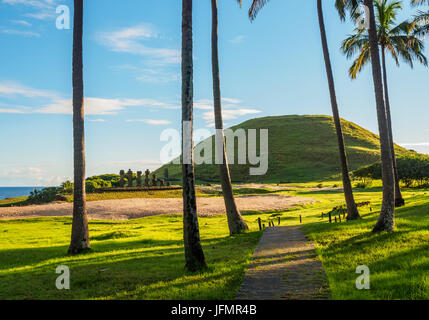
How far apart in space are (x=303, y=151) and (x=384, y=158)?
125 meters

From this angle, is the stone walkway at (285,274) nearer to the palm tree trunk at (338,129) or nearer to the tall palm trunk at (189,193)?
the tall palm trunk at (189,193)

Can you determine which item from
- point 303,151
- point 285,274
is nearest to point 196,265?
point 285,274

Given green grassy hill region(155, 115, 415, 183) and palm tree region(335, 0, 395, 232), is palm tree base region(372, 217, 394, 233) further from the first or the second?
green grassy hill region(155, 115, 415, 183)

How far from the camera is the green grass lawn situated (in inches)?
309

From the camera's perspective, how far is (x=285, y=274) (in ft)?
28.7

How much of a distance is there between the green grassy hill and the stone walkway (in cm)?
9220

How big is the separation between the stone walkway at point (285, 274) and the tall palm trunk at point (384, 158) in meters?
3.12

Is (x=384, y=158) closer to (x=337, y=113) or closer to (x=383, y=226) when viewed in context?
(x=383, y=226)

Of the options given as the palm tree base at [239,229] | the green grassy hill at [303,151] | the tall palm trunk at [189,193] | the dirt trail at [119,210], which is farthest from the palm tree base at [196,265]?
the green grassy hill at [303,151]

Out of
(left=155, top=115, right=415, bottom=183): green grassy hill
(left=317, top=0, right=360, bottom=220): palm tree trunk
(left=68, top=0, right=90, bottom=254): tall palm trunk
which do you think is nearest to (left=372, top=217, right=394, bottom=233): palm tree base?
(left=317, top=0, right=360, bottom=220): palm tree trunk

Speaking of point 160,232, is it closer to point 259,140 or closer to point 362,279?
point 362,279

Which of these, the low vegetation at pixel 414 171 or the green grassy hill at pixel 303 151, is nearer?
the low vegetation at pixel 414 171

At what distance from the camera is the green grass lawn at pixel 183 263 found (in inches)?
309

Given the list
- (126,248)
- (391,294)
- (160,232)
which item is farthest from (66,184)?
(391,294)
